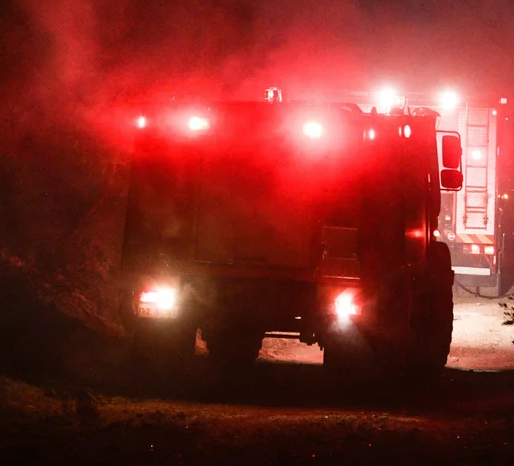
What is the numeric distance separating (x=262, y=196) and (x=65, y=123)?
6.44m

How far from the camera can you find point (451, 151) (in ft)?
→ 27.6

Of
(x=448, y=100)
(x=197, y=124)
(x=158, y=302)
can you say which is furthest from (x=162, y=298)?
(x=448, y=100)

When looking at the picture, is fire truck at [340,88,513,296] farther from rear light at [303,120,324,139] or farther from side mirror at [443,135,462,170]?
rear light at [303,120,324,139]

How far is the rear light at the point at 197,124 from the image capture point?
7582mm

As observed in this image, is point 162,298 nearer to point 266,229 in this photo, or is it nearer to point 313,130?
point 266,229

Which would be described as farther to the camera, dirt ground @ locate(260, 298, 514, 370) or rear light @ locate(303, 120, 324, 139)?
dirt ground @ locate(260, 298, 514, 370)

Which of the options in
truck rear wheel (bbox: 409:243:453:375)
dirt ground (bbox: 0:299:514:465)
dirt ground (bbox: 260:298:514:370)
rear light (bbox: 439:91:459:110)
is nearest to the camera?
dirt ground (bbox: 0:299:514:465)

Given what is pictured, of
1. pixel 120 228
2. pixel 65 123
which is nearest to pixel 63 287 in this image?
pixel 120 228

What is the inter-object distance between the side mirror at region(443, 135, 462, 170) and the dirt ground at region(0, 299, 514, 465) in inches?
91.9

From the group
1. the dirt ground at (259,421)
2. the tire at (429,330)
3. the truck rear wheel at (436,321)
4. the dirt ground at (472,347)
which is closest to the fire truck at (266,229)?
the tire at (429,330)

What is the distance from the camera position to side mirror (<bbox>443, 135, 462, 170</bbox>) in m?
8.38

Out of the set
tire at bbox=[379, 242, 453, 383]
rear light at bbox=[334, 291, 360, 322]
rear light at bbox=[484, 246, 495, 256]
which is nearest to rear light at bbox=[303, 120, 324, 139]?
rear light at bbox=[334, 291, 360, 322]

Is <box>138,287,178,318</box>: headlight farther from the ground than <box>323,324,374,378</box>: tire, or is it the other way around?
<box>138,287,178,318</box>: headlight

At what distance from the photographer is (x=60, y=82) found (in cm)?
1338
